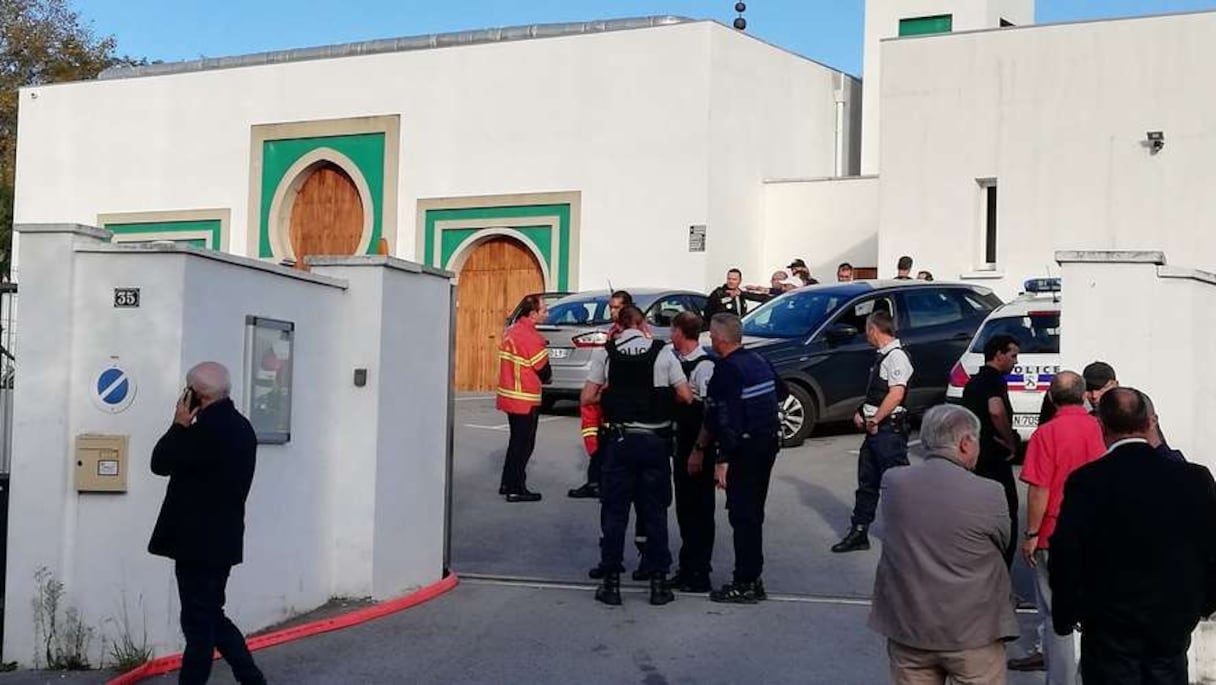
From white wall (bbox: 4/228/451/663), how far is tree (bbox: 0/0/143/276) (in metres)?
39.4

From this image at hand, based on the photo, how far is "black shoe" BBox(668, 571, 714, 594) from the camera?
10664 millimetres

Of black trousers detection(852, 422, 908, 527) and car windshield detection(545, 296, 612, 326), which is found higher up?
car windshield detection(545, 296, 612, 326)

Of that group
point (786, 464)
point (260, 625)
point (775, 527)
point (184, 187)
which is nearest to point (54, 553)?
point (260, 625)

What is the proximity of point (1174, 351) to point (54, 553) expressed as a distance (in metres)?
6.32

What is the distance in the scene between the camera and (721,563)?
11.8 m

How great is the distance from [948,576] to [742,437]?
13.5 ft

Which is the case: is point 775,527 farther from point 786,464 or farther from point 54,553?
point 54,553

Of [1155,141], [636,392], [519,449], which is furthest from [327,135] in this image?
[636,392]

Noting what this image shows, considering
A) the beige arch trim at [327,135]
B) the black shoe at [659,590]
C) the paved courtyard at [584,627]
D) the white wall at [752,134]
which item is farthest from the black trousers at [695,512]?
the beige arch trim at [327,135]

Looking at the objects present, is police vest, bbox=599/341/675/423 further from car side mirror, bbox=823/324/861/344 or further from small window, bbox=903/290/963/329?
small window, bbox=903/290/963/329

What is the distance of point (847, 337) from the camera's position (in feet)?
56.6

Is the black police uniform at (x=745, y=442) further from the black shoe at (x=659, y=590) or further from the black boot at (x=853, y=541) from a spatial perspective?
the black boot at (x=853, y=541)

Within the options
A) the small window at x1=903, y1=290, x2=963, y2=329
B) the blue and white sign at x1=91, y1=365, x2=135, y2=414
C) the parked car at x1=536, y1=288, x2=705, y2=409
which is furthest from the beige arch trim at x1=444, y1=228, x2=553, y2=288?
the blue and white sign at x1=91, y1=365, x2=135, y2=414

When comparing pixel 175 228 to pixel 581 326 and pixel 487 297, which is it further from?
pixel 581 326
